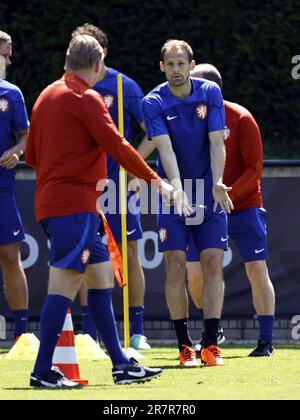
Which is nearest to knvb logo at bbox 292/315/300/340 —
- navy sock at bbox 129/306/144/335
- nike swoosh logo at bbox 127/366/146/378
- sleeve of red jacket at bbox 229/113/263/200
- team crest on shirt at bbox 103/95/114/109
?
navy sock at bbox 129/306/144/335

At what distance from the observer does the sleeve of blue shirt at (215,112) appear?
→ 410 inches

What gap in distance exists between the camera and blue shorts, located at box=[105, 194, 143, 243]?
39.4 feet

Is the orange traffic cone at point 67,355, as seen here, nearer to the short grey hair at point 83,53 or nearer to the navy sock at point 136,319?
the short grey hair at point 83,53

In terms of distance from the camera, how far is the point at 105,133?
29.0ft

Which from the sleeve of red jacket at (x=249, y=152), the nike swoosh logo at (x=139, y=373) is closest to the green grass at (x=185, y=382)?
the nike swoosh logo at (x=139, y=373)

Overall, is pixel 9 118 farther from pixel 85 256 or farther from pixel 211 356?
pixel 85 256

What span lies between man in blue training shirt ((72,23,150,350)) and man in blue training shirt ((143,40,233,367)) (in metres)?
1.22

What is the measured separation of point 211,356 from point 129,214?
2.01 metres

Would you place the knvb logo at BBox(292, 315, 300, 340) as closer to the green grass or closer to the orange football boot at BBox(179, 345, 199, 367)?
the green grass

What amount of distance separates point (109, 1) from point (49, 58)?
2.76ft

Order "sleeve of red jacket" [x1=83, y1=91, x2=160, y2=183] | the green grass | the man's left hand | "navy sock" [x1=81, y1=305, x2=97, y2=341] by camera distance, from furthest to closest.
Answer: "navy sock" [x1=81, y1=305, x2=97, y2=341] → the man's left hand → "sleeve of red jacket" [x1=83, y1=91, x2=160, y2=183] → the green grass

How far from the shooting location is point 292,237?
13.3 meters

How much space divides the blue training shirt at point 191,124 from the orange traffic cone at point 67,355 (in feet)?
5.06

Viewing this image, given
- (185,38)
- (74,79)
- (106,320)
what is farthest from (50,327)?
(185,38)
